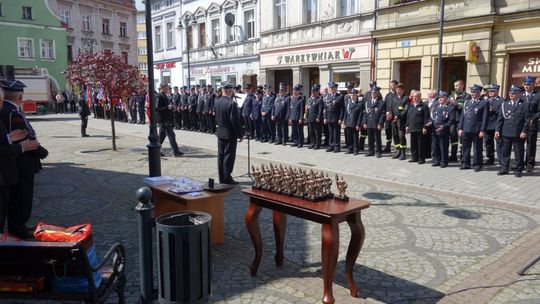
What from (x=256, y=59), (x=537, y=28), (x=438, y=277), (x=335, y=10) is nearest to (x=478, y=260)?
(x=438, y=277)

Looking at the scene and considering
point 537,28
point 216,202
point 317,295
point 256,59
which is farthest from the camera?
point 256,59

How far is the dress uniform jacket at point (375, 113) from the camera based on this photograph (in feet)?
40.3

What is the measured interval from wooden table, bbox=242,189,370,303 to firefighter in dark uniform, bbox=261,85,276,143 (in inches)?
441

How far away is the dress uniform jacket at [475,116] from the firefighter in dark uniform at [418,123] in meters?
1.00

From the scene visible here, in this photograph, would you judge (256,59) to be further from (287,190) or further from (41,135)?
(287,190)

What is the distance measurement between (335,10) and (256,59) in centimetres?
703

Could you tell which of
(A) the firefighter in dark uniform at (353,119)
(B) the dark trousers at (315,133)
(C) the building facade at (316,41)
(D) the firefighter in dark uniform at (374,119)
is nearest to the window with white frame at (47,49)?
(C) the building facade at (316,41)

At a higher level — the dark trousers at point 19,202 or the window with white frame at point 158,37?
the window with white frame at point 158,37

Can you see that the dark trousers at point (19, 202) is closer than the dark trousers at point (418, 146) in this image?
Yes

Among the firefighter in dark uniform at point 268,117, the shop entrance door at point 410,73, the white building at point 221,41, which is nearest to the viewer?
the firefighter in dark uniform at point 268,117

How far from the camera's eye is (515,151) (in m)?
9.64

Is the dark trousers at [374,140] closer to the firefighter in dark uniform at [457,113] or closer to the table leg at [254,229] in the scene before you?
the firefighter in dark uniform at [457,113]

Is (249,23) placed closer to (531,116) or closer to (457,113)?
(457,113)

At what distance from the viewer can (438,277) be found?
14.8 ft
